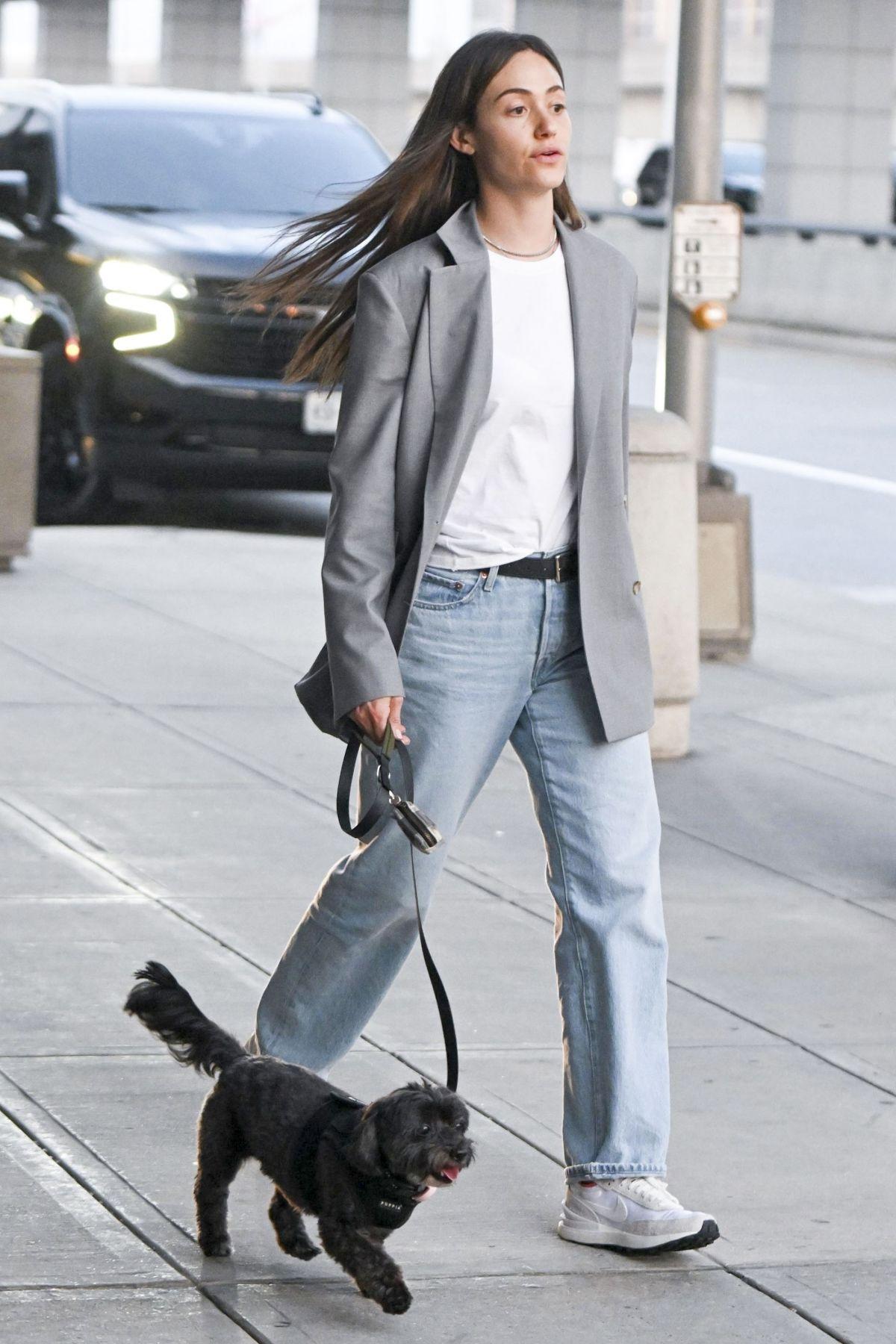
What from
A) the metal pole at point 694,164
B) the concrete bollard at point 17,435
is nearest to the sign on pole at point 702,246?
the metal pole at point 694,164

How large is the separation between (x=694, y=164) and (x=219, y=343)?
2.92 metres

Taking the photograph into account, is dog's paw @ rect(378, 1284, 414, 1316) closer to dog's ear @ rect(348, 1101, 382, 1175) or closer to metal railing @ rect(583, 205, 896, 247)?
dog's ear @ rect(348, 1101, 382, 1175)

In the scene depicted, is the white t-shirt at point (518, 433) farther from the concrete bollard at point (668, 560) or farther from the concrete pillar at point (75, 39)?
the concrete pillar at point (75, 39)

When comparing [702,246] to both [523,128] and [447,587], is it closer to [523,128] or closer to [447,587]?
[523,128]

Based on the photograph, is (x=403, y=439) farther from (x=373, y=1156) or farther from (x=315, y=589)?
(x=315, y=589)

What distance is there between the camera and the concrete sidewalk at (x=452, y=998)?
4.03m

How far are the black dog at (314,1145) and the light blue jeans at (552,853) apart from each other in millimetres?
329

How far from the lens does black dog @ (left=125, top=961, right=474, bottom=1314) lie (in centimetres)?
361

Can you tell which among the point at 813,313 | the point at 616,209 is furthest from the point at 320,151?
the point at 616,209

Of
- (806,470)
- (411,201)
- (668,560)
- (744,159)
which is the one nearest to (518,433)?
(411,201)

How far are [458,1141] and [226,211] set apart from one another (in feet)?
32.2

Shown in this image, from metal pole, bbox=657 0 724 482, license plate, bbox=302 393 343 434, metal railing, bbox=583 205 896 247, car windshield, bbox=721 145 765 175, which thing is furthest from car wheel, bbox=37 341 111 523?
car windshield, bbox=721 145 765 175

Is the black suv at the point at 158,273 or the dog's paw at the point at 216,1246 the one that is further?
the black suv at the point at 158,273

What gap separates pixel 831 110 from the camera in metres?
35.3
